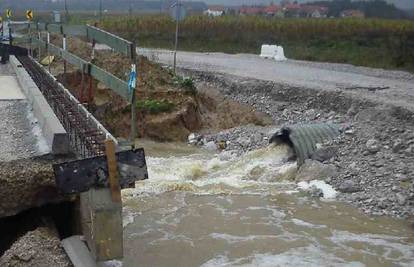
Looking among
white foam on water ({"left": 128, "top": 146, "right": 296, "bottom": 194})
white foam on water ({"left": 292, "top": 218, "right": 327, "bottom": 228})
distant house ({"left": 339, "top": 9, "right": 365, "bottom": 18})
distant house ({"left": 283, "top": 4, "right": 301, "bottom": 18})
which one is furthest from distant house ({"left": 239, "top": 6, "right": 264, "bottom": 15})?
white foam on water ({"left": 292, "top": 218, "right": 327, "bottom": 228})

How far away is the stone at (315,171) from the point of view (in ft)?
35.8

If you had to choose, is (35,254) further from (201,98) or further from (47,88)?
(201,98)

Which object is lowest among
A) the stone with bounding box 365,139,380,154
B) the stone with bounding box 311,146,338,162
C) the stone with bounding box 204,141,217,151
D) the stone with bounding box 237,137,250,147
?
the stone with bounding box 204,141,217,151

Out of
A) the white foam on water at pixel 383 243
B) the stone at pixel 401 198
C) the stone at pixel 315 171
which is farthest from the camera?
the stone at pixel 315 171

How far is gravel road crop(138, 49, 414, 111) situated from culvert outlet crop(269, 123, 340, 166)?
1.96 meters

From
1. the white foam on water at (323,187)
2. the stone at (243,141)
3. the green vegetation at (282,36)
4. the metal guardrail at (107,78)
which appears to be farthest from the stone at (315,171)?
the green vegetation at (282,36)

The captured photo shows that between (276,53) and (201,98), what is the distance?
9837 millimetres

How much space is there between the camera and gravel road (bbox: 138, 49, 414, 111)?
588 inches

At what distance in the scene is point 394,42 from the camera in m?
26.5

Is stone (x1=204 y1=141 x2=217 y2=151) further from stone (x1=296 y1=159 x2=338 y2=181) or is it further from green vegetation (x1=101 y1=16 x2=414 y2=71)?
green vegetation (x1=101 y1=16 x2=414 y2=71)

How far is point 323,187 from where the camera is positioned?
34.7ft

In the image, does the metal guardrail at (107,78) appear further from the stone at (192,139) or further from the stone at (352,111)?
the stone at (352,111)

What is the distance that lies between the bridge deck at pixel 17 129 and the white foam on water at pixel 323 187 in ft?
17.3

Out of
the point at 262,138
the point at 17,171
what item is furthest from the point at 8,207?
the point at 262,138
